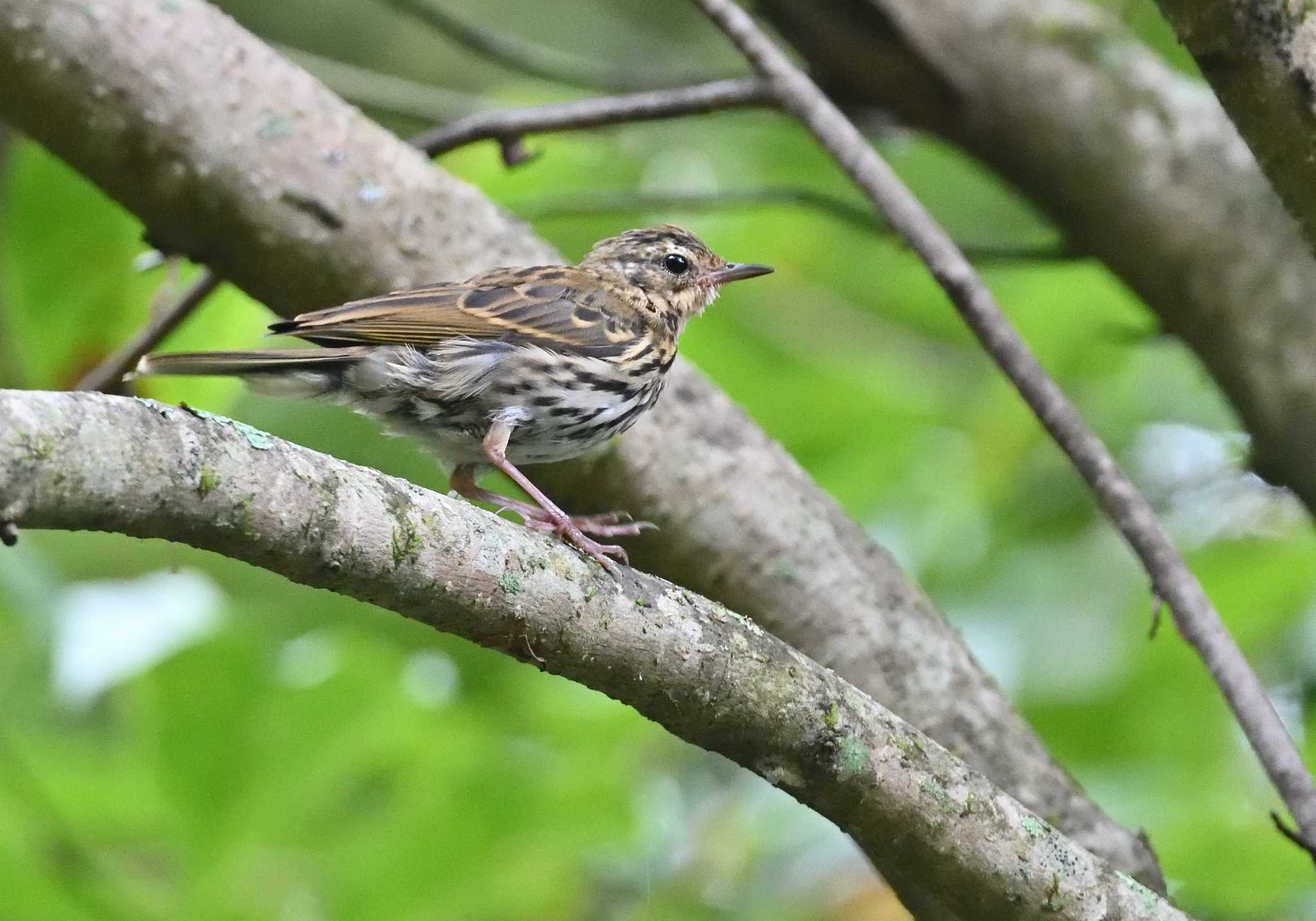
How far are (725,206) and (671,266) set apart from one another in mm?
656

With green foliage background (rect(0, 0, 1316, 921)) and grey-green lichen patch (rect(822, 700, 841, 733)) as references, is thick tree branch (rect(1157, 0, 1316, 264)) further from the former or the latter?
green foliage background (rect(0, 0, 1316, 921))

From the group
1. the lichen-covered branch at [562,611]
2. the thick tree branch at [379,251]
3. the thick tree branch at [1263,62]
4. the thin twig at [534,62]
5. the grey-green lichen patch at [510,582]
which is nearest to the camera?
the lichen-covered branch at [562,611]

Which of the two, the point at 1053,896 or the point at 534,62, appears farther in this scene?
the point at 534,62

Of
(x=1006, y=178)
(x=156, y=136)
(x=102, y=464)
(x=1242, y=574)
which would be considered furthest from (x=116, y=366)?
(x=1242, y=574)

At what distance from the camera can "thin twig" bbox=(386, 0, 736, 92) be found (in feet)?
20.7

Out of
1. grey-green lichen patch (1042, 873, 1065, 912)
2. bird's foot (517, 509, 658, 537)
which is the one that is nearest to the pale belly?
bird's foot (517, 509, 658, 537)

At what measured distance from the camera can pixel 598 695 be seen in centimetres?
603

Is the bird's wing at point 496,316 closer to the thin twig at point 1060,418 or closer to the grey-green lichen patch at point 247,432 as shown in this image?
the thin twig at point 1060,418

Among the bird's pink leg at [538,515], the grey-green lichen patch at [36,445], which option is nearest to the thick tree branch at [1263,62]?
the bird's pink leg at [538,515]

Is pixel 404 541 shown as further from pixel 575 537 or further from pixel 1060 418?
pixel 1060 418

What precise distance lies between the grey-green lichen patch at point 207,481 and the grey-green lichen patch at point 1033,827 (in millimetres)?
1934

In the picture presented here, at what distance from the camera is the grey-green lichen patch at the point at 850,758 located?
3.25 meters

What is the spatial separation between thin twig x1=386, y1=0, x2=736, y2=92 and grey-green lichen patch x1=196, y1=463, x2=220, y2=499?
13.5ft

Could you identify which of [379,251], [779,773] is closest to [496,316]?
[379,251]
